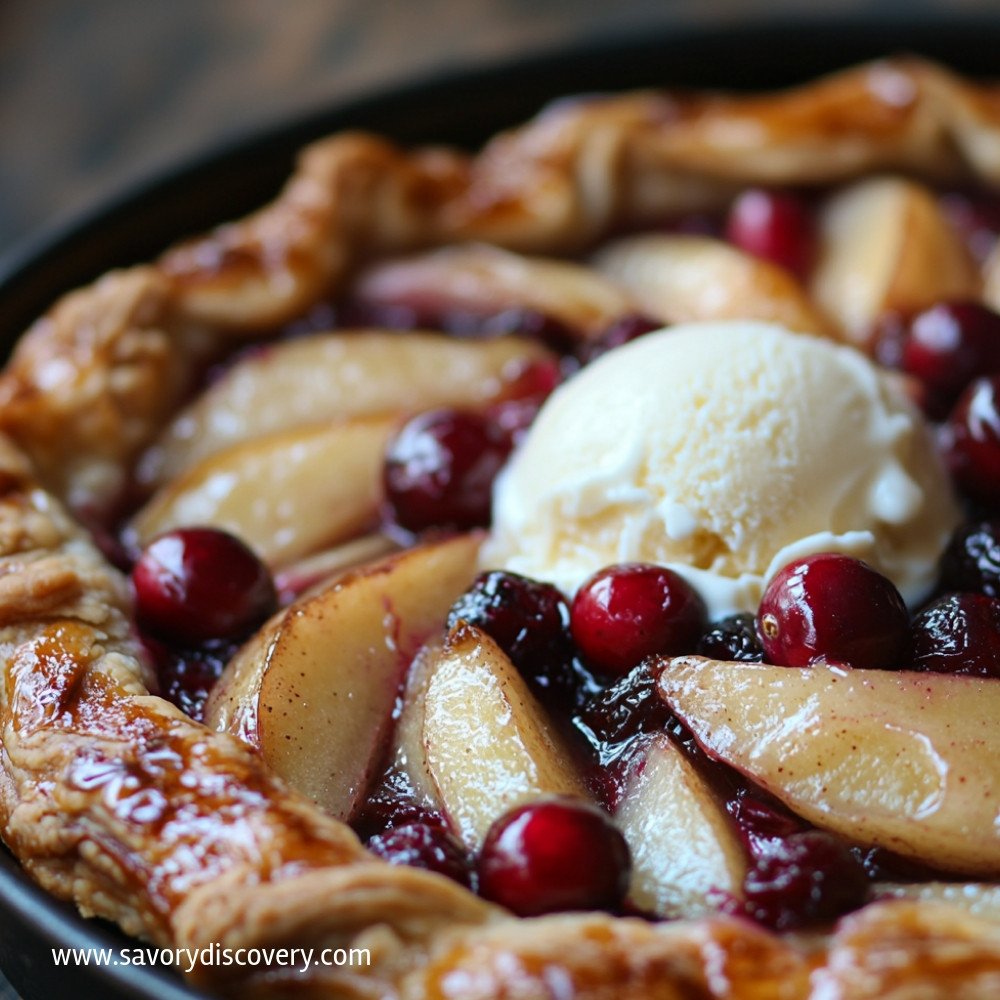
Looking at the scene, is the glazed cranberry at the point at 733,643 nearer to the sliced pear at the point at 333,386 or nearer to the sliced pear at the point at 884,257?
the sliced pear at the point at 333,386

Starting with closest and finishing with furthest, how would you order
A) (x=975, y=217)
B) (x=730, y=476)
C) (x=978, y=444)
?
(x=730, y=476) < (x=978, y=444) < (x=975, y=217)

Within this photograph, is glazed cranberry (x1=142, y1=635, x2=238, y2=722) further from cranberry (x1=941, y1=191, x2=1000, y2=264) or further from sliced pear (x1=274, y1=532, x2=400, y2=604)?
cranberry (x1=941, y1=191, x2=1000, y2=264)

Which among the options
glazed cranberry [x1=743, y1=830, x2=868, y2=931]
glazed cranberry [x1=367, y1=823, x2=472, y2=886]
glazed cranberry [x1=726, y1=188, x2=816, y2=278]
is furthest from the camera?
glazed cranberry [x1=726, y1=188, x2=816, y2=278]

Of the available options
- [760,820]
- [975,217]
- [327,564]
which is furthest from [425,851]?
[975,217]

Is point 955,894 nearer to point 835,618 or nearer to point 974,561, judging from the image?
point 835,618

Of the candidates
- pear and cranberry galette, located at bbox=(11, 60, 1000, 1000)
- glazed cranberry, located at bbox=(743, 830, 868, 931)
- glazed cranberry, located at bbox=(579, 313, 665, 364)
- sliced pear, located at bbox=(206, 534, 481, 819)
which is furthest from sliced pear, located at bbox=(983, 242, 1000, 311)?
glazed cranberry, located at bbox=(743, 830, 868, 931)

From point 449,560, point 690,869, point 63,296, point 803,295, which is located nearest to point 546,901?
point 690,869
